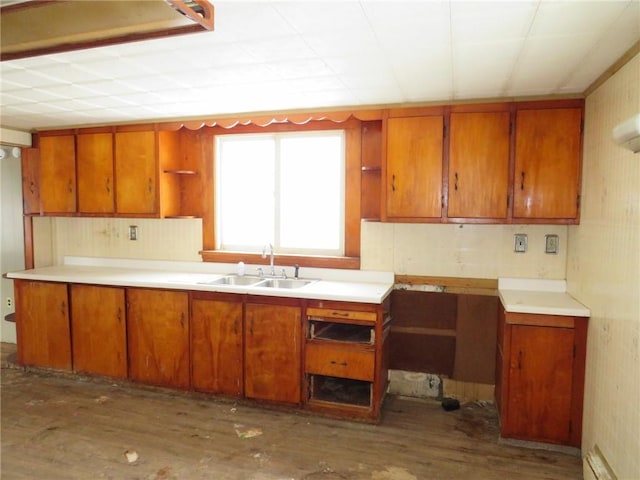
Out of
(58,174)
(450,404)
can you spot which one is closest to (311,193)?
(450,404)

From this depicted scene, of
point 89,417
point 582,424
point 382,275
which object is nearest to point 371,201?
point 382,275

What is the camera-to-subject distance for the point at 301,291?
3.07m

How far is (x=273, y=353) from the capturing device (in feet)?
10.4

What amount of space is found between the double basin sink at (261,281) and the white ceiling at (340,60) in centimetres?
140

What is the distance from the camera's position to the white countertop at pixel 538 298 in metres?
2.58

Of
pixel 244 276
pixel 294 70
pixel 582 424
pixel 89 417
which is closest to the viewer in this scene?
pixel 294 70

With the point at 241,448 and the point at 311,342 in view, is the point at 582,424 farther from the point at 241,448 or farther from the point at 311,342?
the point at 241,448

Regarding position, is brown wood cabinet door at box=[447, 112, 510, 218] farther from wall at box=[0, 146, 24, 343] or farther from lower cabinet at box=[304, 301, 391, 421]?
wall at box=[0, 146, 24, 343]

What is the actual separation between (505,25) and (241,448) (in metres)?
2.71

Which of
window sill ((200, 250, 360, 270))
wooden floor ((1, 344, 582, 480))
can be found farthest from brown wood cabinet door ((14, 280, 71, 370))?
window sill ((200, 250, 360, 270))

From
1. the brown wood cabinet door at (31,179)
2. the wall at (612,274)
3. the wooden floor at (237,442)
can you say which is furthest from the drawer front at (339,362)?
the brown wood cabinet door at (31,179)

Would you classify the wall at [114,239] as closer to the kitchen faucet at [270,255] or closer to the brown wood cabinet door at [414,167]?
the kitchen faucet at [270,255]

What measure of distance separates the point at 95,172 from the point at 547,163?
12.4 feet

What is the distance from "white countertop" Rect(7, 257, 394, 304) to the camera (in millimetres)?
3082
